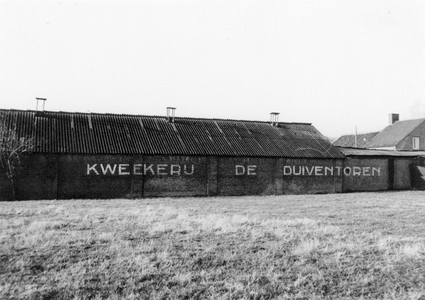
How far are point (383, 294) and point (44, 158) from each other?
1984 cm

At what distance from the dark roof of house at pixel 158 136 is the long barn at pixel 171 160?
56 mm

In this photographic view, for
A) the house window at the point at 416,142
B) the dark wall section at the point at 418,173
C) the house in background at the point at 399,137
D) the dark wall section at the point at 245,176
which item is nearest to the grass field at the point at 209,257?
the dark wall section at the point at 245,176

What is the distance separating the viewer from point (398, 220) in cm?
1469

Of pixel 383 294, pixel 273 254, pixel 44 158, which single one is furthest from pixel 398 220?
pixel 44 158

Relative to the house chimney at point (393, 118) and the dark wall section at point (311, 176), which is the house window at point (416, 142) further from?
the dark wall section at point (311, 176)

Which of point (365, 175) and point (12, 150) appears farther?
point (365, 175)

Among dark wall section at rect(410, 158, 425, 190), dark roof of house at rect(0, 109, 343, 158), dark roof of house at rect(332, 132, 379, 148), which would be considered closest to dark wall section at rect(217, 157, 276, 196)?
dark roof of house at rect(0, 109, 343, 158)

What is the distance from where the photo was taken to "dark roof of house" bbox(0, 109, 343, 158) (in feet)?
77.7

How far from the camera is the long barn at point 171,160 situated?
22734 mm

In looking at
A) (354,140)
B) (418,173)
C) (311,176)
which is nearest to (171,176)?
(311,176)

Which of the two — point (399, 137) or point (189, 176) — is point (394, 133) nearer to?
point (399, 137)

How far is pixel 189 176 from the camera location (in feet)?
82.2

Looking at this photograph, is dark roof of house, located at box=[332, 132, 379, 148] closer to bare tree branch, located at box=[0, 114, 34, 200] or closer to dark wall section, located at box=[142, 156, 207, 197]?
dark wall section, located at box=[142, 156, 207, 197]

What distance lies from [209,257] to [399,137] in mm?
41038
